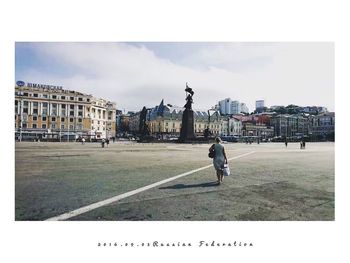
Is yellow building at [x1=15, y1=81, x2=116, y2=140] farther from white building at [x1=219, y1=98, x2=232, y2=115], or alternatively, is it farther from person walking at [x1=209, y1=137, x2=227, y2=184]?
person walking at [x1=209, y1=137, x2=227, y2=184]

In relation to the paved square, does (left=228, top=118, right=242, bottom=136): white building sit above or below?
above

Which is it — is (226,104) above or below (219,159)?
above

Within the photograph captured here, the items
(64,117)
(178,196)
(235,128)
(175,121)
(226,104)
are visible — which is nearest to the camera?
(178,196)

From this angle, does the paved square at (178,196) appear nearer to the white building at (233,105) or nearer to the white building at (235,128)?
the white building at (233,105)

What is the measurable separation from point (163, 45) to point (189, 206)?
218 inches

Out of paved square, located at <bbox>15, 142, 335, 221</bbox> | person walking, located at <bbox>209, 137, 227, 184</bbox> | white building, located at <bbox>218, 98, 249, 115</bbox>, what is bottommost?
paved square, located at <bbox>15, 142, 335, 221</bbox>

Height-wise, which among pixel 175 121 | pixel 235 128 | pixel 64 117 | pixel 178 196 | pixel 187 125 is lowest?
pixel 178 196

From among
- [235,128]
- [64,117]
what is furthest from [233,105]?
[235,128]

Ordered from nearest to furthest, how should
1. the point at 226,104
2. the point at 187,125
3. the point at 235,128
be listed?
the point at 226,104
the point at 187,125
the point at 235,128

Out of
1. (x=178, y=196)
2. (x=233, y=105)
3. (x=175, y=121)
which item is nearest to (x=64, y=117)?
(x=233, y=105)

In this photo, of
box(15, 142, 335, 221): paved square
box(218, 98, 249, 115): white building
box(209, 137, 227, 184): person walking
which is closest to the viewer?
box(15, 142, 335, 221): paved square

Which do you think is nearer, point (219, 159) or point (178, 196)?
point (178, 196)

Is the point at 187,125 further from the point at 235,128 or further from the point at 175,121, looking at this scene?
the point at 235,128

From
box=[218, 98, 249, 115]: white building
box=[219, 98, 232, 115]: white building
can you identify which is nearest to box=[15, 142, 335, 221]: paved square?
box=[218, 98, 249, 115]: white building
